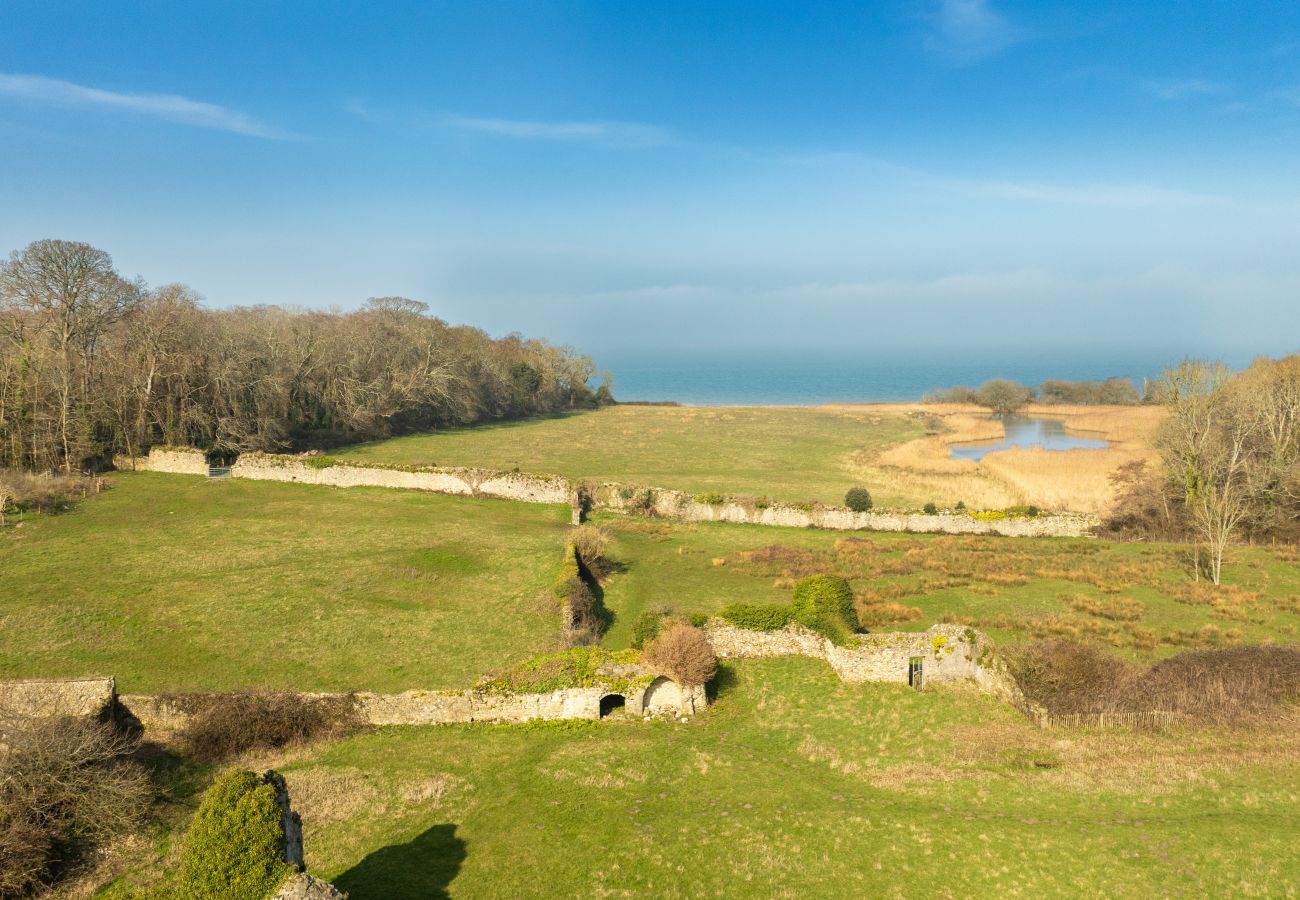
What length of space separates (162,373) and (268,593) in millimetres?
27816

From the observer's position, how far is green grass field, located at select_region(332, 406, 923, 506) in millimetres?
56906

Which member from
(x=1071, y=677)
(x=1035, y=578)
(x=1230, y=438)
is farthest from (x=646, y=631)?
(x=1230, y=438)

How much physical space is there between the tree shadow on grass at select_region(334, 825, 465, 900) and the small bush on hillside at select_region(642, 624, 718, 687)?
7.39 metres

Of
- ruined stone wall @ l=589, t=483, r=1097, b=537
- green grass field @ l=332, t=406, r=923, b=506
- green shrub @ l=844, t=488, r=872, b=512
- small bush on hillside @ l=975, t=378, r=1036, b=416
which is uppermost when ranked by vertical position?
small bush on hillside @ l=975, t=378, r=1036, b=416

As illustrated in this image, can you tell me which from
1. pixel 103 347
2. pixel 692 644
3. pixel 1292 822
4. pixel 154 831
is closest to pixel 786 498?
pixel 692 644

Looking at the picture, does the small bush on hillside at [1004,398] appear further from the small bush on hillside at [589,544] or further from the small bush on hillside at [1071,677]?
the small bush on hillside at [1071,677]

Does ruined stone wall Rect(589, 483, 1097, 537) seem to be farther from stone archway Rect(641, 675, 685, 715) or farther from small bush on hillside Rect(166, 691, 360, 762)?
small bush on hillside Rect(166, 691, 360, 762)

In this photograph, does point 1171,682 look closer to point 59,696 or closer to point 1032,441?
point 59,696

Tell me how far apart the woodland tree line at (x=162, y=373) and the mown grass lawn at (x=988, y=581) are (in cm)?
2975

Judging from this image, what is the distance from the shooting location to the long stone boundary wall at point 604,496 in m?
44.4

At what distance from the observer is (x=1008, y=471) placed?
59031 mm

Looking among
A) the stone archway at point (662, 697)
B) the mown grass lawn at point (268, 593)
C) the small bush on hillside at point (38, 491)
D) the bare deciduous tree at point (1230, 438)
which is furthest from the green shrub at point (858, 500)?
the small bush on hillside at point (38, 491)

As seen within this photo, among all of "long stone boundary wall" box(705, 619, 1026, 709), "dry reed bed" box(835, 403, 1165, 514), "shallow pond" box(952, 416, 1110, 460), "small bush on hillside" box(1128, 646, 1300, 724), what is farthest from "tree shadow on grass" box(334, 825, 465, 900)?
"shallow pond" box(952, 416, 1110, 460)

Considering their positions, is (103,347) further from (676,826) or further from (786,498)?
(676,826)
